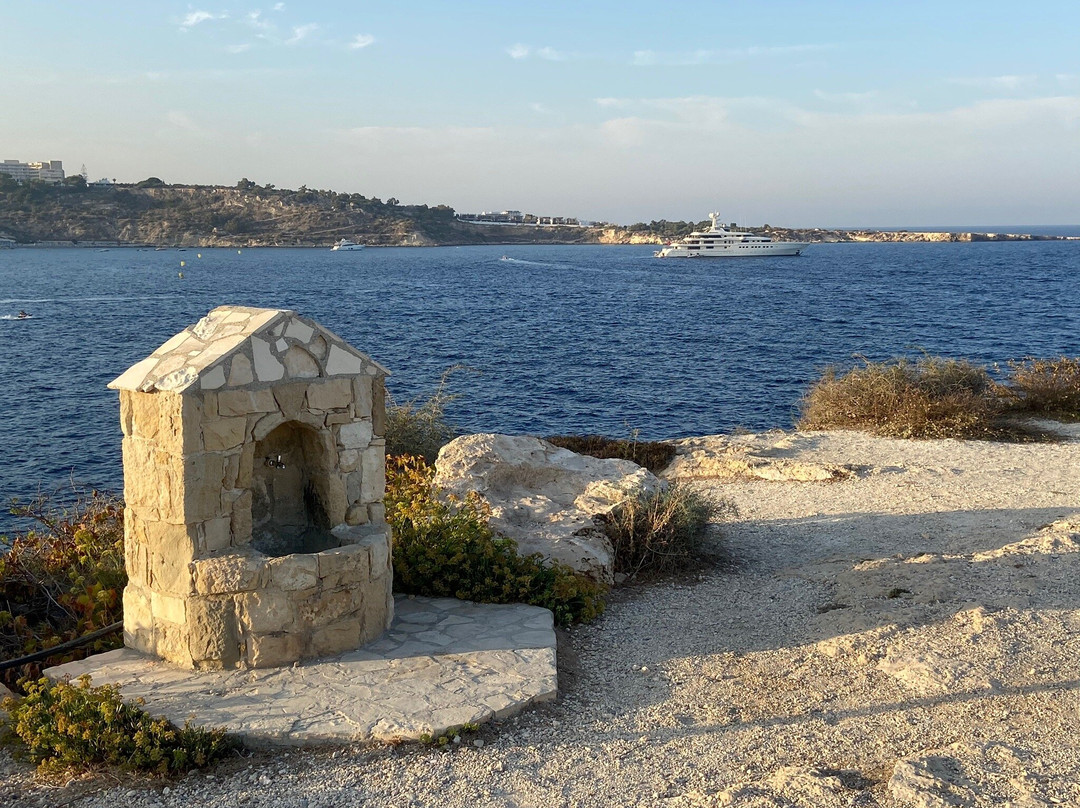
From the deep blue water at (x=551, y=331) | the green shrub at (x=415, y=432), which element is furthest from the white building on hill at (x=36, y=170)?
the green shrub at (x=415, y=432)

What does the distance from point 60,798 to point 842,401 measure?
14.5 meters

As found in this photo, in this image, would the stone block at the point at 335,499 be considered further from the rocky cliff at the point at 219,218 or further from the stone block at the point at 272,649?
the rocky cliff at the point at 219,218

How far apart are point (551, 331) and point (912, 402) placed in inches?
1161

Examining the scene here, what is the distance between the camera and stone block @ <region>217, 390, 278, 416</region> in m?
6.38

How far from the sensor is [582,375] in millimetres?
31500

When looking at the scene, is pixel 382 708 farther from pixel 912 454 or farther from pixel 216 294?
pixel 216 294

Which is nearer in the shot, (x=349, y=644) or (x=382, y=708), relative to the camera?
(x=382, y=708)

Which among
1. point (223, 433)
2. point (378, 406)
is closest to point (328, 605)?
point (223, 433)

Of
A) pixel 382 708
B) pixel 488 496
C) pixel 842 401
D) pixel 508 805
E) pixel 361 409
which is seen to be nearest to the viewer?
pixel 508 805

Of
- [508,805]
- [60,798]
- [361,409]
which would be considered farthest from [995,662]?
[60,798]

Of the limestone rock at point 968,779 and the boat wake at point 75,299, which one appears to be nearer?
the limestone rock at point 968,779

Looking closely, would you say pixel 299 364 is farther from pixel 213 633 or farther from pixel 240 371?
pixel 213 633

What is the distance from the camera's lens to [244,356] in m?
6.50

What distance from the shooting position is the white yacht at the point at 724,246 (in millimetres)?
109062
